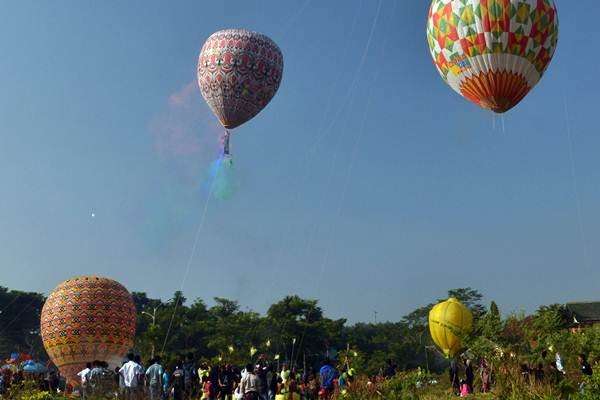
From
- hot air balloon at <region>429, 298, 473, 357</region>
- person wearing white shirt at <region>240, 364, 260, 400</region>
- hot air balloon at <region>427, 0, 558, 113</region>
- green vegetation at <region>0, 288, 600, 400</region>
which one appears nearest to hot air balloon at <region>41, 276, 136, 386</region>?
green vegetation at <region>0, 288, 600, 400</region>

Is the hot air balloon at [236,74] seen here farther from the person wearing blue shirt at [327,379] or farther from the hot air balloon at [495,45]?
the person wearing blue shirt at [327,379]

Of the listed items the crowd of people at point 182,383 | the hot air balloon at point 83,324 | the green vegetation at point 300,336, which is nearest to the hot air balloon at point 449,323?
the green vegetation at point 300,336

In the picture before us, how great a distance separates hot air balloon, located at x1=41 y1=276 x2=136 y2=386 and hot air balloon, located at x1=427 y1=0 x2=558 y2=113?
2052 centimetres

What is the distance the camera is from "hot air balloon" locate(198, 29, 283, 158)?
30578mm

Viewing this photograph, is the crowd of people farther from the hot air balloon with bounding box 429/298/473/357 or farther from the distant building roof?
the distant building roof

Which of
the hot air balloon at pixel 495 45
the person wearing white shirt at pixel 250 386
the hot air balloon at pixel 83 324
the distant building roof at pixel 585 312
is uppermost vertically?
the hot air balloon at pixel 495 45

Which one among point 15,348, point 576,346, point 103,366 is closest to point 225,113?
point 103,366

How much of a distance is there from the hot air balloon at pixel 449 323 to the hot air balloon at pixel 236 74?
16861 millimetres

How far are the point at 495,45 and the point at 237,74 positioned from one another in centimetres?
1202

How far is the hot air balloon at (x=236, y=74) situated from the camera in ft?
100

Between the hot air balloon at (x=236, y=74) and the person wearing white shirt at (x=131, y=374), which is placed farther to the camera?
the hot air balloon at (x=236, y=74)

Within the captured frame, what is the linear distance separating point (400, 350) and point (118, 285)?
47093 mm

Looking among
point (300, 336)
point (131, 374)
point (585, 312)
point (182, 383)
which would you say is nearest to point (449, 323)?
point (182, 383)

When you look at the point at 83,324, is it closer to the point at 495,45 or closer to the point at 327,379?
the point at 327,379
